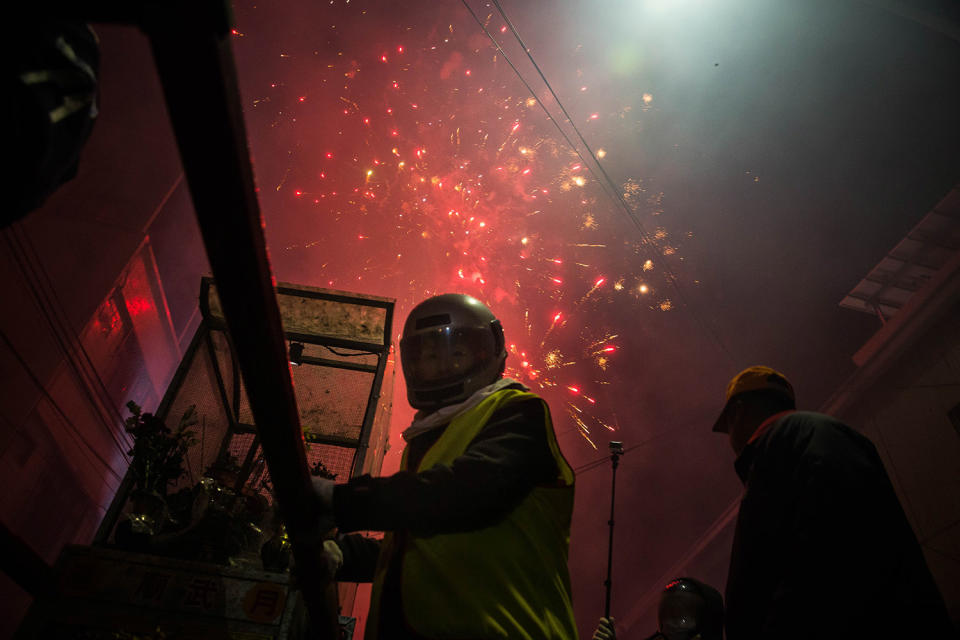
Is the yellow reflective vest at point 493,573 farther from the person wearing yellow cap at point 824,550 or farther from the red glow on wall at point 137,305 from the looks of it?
the red glow on wall at point 137,305

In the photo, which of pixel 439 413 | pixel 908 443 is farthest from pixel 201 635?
pixel 908 443

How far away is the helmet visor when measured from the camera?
306 centimetres

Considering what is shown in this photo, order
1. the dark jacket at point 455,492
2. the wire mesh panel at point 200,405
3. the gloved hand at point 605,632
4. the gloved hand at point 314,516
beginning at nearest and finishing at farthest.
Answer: the gloved hand at point 314,516, the dark jacket at point 455,492, the wire mesh panel at point 200,405, the gloved hand at point 605,632

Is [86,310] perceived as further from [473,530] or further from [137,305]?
[473,530]

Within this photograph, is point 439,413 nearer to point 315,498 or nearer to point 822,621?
point 315,498

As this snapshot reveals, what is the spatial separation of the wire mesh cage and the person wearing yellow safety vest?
278 centimetres

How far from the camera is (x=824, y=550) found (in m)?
2.12

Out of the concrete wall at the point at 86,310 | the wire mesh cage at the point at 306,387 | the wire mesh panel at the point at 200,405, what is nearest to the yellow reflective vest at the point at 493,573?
the wire mesh cage at the point at 306,387

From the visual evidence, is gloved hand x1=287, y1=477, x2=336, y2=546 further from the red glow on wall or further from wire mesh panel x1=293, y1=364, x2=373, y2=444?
the red glow on wall

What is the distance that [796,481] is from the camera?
2400 millimetres

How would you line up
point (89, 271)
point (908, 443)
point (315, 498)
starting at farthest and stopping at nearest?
point (89, 271), point (908, 443), point (315, 498)

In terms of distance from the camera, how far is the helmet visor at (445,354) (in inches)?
121

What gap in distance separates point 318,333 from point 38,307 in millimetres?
7395

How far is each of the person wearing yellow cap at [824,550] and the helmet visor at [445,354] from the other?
1.70m
